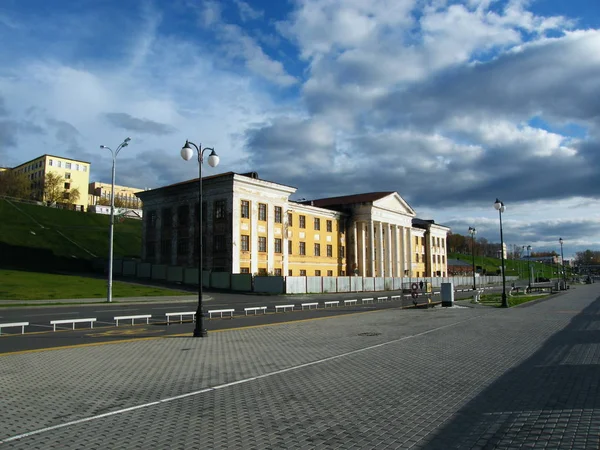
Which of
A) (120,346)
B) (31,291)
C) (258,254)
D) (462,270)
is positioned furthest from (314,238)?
(462,270)

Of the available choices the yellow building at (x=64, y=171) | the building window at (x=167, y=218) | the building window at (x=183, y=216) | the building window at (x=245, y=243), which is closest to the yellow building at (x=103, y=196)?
the yellow building at (x=64, y=171)

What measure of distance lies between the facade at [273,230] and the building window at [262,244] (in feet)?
0.42

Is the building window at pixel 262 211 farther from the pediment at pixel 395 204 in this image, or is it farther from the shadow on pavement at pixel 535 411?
the shadow on pavement at pixel 535 411

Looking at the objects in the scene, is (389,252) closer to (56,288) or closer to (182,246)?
(182,246)

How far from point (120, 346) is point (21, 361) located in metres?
2.97

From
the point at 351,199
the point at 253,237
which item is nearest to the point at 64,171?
the point at 351,199

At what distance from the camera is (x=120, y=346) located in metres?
14.4

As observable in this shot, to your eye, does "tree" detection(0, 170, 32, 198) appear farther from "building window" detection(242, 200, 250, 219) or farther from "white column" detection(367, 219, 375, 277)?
"white column" detection(367, 219, 375, 277)

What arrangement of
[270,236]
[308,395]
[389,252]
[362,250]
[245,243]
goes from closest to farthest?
[308,395], [245,243], [270,236], [362,250], [389,252]

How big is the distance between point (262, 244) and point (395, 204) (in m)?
32.7

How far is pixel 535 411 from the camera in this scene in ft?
23.0

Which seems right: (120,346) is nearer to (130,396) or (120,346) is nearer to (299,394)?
(130,396)

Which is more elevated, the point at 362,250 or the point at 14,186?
the point at 14,186

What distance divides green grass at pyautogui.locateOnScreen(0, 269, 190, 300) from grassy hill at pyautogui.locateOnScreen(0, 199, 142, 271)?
51.6 feet
